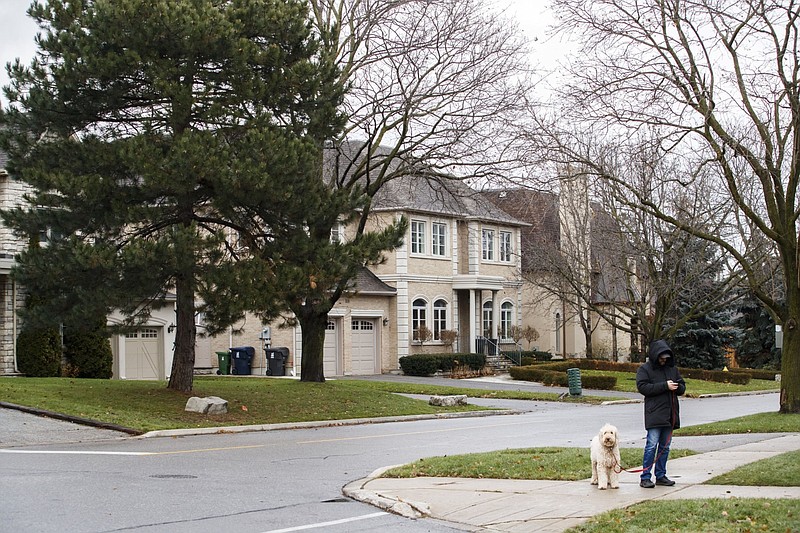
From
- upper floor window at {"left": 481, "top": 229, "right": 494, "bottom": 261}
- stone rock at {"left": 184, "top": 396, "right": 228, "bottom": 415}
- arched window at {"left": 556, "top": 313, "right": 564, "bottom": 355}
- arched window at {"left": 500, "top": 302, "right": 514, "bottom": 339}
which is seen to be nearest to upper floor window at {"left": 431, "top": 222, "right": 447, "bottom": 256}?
upper floor window at {"left": 481, "top": 229, "right": 494, "bottom": 261}

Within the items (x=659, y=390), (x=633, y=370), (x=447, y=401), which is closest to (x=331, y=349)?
(x=633, y=370)

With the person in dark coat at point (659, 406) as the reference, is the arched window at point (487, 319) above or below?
above

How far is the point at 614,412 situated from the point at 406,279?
18792 millimetres

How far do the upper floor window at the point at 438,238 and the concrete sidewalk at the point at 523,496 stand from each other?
3521cm

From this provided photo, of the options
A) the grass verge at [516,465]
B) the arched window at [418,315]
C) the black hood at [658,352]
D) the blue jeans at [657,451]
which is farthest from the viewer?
the arched window at [418,315]

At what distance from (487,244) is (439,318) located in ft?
16.9

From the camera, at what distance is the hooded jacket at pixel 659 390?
1147cm

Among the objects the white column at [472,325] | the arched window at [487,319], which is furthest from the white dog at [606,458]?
the arched window at [487,319]

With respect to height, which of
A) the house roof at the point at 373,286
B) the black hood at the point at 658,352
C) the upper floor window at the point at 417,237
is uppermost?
the upper floor window at the point at 417,237

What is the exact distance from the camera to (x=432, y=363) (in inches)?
1761

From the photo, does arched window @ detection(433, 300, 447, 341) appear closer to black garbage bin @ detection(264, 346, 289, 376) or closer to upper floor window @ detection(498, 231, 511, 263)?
upper floor window @ detection(498, 231, 511, 263)

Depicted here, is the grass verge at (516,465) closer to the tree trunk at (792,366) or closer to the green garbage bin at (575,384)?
the tree trunk at (792,366)

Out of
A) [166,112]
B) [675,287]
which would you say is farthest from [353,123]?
[675,287]

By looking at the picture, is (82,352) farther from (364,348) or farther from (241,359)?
(364,348)
